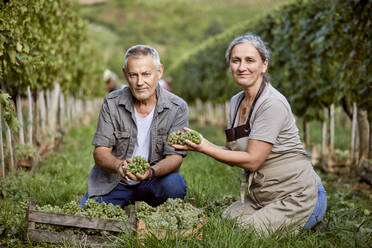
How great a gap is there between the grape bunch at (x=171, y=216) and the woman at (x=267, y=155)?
33 cm

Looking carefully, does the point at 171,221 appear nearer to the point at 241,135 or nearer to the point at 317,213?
the point at 241,135

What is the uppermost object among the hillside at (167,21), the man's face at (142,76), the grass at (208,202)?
the hillside at (167,21)

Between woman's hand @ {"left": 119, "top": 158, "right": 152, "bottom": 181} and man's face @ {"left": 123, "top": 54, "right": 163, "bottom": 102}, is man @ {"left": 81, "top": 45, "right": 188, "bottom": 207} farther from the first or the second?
woman's hand @ {"left": 119, "top": 158, "right": 152, "bottom": 181}

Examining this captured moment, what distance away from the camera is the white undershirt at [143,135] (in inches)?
155

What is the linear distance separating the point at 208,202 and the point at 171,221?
1.07 meters

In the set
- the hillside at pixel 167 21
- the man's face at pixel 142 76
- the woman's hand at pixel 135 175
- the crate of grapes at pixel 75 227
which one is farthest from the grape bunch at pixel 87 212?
the hillside at pixel 167 21

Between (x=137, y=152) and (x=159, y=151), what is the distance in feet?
0.69

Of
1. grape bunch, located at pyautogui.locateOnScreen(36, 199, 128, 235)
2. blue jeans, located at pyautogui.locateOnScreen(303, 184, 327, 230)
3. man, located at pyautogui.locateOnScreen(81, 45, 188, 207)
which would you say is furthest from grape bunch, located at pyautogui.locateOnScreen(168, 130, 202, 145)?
blue jeans, located at pyautogui.locateOnScreen(303, 184, 327, 230)

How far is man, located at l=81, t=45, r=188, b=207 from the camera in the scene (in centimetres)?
369

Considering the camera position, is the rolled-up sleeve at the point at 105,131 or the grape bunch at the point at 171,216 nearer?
the grape bunch at the point at 171,216

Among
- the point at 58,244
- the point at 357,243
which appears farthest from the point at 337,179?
the point at 58,244

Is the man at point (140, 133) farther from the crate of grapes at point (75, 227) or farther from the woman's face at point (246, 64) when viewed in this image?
the woman's face at point (246, 64)

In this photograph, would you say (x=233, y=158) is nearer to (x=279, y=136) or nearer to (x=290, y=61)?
(x=279, y=136)

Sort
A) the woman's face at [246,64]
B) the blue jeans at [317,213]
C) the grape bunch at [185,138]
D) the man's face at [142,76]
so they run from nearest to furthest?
the grape bunch at [185,138] < the woman's face at [246,64] < the blue jeans at [317,213] < the man's face at [142,76]
